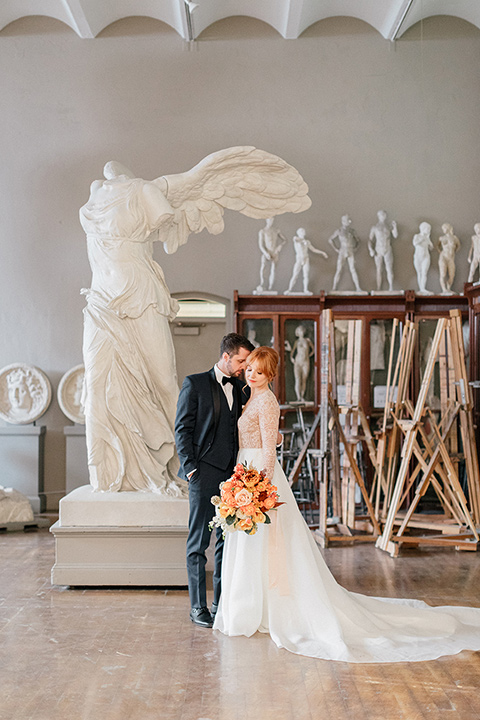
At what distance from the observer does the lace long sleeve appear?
4.29m

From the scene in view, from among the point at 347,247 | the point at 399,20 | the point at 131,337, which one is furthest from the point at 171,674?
the point at 399,20

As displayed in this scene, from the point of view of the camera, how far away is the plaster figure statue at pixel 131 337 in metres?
5.71

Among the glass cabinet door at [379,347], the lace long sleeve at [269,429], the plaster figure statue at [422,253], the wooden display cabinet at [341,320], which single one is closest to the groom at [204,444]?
the lace long sleeve at [269,429]

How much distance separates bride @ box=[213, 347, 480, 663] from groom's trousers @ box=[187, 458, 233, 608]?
184mm

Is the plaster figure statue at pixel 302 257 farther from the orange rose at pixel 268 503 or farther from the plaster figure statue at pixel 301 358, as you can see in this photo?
the orange rose at pixel 268 503

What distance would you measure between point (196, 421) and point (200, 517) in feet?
1.87

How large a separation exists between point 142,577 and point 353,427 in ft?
10.1

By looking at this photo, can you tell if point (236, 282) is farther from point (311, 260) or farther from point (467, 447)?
point (467, 447)

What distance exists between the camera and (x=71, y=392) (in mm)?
9477

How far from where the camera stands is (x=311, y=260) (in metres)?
9.89

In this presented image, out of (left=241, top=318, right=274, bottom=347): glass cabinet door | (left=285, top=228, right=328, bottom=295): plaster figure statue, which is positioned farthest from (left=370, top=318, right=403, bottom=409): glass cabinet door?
(left=241, top=318, right=274, bottom=347): glass cabinet door

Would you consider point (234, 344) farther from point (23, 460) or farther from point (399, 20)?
point (399, 20)

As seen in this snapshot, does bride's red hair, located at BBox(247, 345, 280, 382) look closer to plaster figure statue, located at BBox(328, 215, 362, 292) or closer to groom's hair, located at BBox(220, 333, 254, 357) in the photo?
groom's hair, located at BBox(220, 333, 254, 357)

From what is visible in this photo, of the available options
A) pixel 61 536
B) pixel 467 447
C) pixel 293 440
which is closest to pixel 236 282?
pixel 293 440
